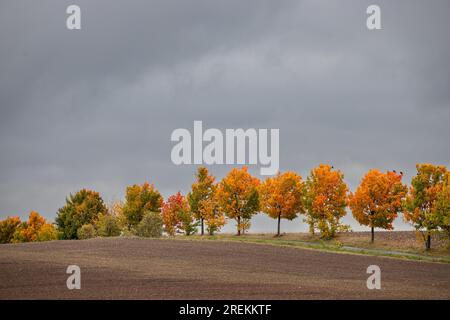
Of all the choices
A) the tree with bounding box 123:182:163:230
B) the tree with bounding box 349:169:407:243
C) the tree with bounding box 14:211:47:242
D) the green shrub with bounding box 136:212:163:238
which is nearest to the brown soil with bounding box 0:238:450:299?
the green shrub with bounding box 136:212:163:238

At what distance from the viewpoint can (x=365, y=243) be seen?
247 feet

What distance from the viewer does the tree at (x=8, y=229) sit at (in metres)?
112

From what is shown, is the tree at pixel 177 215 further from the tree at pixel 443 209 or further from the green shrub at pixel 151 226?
the tree at pixel 443 209

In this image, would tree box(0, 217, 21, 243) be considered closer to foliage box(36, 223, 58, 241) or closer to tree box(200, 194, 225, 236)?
foliage box(36, 223, 58, 241)

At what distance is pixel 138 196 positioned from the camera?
84.7 meters

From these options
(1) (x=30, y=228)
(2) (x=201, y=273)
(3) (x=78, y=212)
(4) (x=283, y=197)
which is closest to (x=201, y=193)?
(4) (x=283, y=197)

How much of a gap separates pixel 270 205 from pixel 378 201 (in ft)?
60.2

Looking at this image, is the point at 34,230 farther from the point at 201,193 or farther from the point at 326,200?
the point at 326,200

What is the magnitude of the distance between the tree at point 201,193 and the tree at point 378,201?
79.4ft

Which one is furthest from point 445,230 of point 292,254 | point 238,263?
point 238,263

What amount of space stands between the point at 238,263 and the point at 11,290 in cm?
1961

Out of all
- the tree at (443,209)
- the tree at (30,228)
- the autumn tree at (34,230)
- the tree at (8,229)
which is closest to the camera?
the tree at (443,209)

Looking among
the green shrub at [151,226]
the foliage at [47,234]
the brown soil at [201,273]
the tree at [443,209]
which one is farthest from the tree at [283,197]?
the foliage at [47,234]

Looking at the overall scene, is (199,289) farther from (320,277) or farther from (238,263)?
(238,263)
